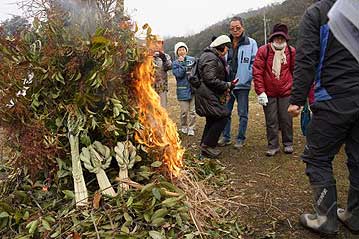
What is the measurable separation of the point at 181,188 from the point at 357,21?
2.11 meters

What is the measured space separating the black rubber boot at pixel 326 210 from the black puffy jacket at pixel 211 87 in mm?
2163

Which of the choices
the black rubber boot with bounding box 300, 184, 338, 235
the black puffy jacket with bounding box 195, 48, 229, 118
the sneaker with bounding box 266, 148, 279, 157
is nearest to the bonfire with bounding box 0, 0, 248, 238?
the black rubber boot with bounding box 300, 184, 338, 235

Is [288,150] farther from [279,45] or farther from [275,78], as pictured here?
[279,45]

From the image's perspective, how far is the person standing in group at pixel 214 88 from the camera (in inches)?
194

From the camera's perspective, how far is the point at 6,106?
308 cm

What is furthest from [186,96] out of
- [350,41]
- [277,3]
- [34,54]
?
[277,3]

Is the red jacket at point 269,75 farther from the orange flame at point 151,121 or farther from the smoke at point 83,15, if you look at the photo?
the smoke at point 83,15

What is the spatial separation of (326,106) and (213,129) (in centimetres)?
235

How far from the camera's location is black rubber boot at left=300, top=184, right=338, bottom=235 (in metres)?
2.95

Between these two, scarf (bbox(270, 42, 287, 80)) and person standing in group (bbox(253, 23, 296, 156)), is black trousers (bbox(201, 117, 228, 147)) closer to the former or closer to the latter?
person standing in group (bbox(253, 23, 296, 156))

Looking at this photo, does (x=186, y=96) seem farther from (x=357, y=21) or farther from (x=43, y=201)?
(x=357, y=21)

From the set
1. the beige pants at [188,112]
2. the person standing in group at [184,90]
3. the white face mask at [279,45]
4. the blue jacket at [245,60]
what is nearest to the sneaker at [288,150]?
the blue jacket at [245,60]

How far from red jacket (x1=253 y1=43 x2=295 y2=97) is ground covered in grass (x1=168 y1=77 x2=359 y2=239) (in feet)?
2.97

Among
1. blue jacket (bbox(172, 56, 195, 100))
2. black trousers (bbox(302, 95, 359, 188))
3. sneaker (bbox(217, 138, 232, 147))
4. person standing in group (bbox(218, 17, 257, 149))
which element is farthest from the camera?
blue jacket (bbox(172, 56, 195, 100))
